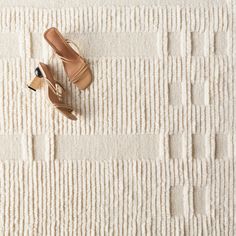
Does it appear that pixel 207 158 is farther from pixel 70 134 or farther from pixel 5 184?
pixel 5 184

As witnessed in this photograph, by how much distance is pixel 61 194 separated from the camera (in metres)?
0.77

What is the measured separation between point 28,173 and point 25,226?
114 millimetres

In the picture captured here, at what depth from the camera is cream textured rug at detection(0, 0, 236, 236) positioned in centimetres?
77

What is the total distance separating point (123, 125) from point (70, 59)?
179mm

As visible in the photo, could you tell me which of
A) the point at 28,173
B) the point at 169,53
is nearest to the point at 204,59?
the point at 169,53

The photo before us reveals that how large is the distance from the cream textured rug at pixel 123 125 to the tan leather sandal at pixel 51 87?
0.02 metres

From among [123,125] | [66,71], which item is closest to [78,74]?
[66,71]

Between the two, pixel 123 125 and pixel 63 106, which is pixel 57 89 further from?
pixel 123 125

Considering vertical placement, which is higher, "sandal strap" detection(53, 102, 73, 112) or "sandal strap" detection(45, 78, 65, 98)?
"sandal strap" detection(45, 78, 65, 98)

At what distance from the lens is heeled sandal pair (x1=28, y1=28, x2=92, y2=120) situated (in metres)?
0.74

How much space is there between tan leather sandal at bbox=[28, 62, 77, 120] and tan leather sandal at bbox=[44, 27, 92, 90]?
0.12ft

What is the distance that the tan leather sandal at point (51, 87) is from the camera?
0.74 m

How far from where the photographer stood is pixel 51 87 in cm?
75

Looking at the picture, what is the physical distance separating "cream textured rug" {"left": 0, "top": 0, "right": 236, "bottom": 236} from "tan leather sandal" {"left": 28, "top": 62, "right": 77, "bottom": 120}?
0.02 meters
